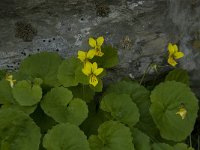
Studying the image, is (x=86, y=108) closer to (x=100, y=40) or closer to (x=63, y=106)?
(x=63, y=106)

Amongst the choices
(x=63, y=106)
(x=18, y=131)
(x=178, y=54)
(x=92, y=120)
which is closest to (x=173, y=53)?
(x=178, y=54)

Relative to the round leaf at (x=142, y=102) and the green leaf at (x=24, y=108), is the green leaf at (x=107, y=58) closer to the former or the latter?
the round leaf at (x=142, y=102)

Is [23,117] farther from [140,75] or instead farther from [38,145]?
[140,75]

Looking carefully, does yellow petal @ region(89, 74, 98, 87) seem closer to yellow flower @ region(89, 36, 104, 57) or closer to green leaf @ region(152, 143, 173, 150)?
yellow flower @ region(89, 36, 104, 57)

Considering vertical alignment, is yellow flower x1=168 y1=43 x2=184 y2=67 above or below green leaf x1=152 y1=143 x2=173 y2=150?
above

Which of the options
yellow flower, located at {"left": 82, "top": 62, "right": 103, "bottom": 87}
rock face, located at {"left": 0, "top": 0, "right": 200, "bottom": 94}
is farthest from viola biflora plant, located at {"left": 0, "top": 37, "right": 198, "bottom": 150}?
rock face, located at {"left": 0, "top": 0, "right": 200, "bottom": 94}

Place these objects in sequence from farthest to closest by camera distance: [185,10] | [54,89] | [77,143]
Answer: [185,10]
[54,89]
[77,143]

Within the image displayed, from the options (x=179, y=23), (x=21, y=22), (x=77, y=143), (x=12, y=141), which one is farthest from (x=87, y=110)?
(x=179, y=23)
